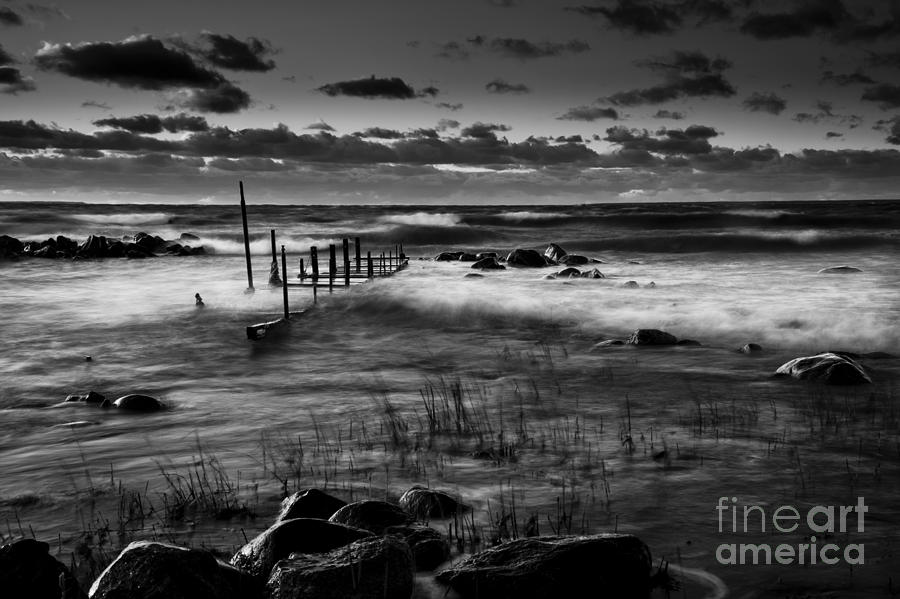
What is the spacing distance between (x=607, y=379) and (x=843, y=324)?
953cm

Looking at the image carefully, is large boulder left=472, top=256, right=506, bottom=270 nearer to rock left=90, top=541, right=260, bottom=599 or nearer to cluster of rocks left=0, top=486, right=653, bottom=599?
cluster of rocks left=0, top=486, right=653, bottom=599

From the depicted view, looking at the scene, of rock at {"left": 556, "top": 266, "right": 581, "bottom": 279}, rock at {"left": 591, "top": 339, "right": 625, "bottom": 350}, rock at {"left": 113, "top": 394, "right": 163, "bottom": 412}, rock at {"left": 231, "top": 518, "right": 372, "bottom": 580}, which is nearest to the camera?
rock at {"left": 231, "top": 518, "right": 372, "bottom": 580}

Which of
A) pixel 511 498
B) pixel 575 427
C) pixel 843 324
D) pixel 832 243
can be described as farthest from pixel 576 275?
pixel 832 243

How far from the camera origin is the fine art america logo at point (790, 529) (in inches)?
230

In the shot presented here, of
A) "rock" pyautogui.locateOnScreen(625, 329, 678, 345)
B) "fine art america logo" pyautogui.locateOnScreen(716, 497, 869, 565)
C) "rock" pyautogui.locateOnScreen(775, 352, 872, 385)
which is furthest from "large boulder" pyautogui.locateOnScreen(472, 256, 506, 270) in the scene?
"fine art america logo" pyautogui.locateOnScreen(716, 497, 869, 565)

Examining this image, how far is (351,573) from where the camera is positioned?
453 centimetres

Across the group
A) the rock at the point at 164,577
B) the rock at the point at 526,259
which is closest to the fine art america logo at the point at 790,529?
the rock at the point at 164,577

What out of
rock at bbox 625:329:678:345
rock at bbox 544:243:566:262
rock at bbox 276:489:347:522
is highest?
rock at bbox 544:243:566:262

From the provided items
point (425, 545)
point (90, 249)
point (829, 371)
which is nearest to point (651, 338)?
point (829, 371)

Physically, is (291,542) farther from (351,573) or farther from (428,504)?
(428,504)

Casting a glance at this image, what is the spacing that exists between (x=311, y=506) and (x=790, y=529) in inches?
167

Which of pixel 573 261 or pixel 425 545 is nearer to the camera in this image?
pixel 425 545

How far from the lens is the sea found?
7539 mm

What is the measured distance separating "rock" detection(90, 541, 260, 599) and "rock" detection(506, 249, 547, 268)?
114 feet
